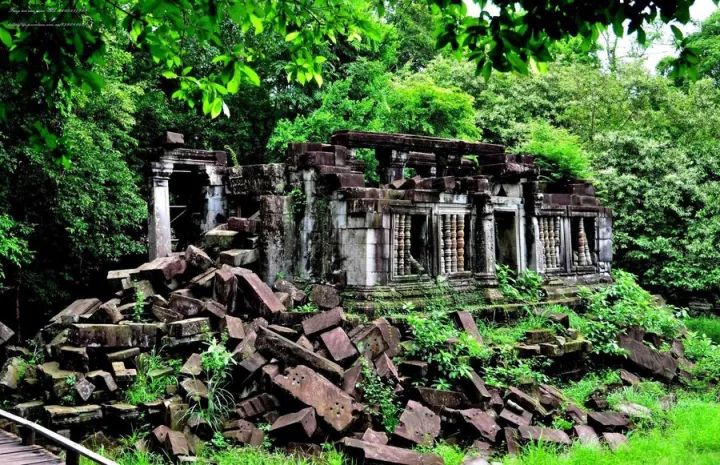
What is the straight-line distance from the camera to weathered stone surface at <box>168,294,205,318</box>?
870 centimetres

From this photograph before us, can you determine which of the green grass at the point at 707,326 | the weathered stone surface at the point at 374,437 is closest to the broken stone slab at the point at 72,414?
the weathered stone surface at the point at 374,437

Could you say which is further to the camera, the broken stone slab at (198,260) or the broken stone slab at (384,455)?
the broken stone slab at (198,260)

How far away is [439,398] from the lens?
8.05 m

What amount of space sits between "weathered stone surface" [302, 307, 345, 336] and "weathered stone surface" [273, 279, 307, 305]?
1.11m

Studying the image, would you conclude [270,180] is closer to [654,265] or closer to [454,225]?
[454,225]

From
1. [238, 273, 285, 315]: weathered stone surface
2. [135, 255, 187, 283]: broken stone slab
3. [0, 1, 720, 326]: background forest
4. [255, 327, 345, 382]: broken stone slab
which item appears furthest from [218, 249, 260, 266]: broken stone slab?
[0, 1, 720, 326]: background forest

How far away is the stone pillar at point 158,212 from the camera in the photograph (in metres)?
13.6

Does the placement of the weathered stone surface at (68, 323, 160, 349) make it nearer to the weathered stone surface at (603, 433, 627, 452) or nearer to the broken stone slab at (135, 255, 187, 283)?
the broken stone slab at (135, 255, 187, 283)

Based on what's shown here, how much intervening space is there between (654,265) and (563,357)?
9854 millimetres

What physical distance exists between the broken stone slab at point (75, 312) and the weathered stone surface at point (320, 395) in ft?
11.0

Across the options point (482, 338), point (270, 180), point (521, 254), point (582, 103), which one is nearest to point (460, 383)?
point (482, 338)

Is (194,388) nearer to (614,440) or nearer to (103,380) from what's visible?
(103,380)

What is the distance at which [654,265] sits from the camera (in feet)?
60.5

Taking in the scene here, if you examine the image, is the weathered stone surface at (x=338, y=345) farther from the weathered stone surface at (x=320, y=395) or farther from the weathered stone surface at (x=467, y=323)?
the weathered stone surface at (x=467, y=323)
